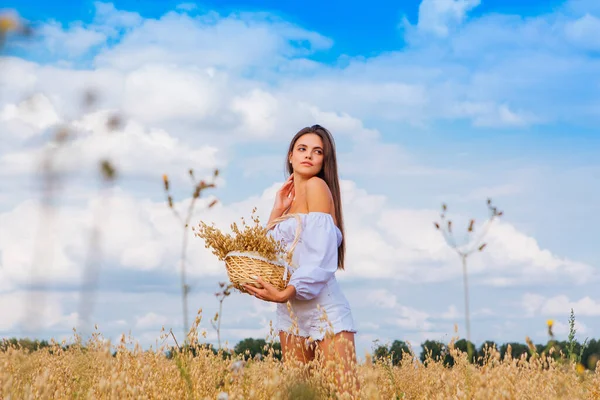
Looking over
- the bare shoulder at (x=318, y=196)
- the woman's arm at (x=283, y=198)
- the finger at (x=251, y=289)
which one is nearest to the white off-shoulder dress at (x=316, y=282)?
the bare shoulder at (x=318, y=196)

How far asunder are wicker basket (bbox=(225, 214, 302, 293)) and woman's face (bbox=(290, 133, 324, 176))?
3.24 feet

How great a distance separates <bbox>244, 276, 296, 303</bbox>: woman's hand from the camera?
154 inches

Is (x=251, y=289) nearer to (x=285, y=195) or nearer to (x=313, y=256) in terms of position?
(x=313, y=256)

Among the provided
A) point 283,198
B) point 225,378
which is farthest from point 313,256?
point 225,378

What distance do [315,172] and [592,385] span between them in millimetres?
2370

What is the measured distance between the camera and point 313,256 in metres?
4.10

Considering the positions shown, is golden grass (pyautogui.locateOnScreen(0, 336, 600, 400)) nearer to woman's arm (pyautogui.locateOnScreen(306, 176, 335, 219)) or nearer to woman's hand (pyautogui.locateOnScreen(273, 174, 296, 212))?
woman's arm (pyautogui.locateOnScreen(306, 176, 335, 219))

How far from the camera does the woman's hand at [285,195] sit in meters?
5.00

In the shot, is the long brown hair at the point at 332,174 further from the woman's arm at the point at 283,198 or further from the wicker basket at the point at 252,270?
the wicker basket at the point at 252,270

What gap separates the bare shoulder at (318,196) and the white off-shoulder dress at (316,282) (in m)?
0.12

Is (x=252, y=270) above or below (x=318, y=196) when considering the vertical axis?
below

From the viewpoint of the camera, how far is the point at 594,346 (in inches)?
278

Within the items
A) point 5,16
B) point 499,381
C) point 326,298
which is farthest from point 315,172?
point 5,16

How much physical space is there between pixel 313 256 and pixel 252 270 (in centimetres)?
42
